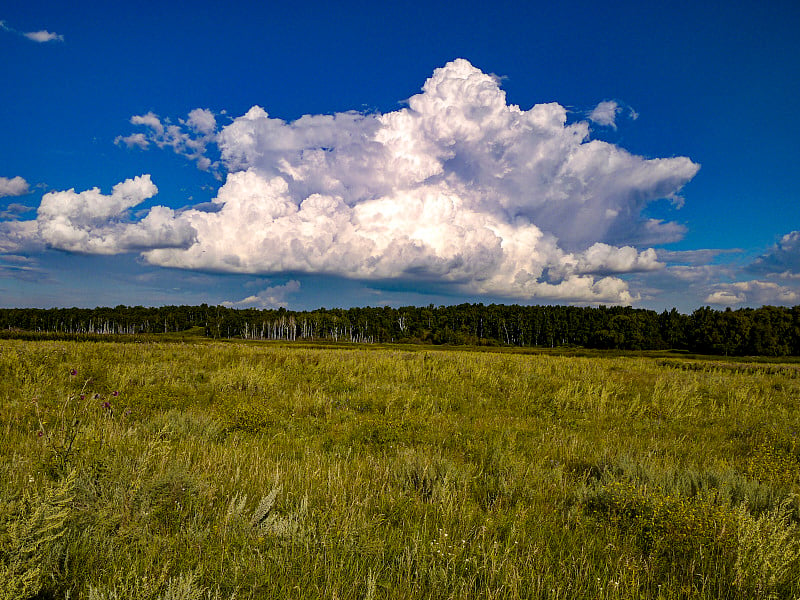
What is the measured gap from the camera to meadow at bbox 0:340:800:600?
2.98 m

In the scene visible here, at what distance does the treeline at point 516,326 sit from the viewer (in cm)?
10712

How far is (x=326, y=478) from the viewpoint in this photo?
5035mm

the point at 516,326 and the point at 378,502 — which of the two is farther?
the point at 516,326

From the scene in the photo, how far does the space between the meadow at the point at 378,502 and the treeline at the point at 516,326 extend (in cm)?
12387

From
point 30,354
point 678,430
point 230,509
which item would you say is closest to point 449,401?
point 678,430

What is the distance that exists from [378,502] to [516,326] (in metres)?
171

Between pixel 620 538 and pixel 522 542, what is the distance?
41.9 inches

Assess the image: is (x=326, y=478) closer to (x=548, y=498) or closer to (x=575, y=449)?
(x=548, y=498)

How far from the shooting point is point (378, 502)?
4.42 m

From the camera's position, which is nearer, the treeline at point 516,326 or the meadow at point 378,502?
the meadow at point 378,502

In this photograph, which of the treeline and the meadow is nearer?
the meadow

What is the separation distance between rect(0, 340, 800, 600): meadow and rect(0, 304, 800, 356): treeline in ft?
406

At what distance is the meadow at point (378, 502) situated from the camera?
2.98 meters

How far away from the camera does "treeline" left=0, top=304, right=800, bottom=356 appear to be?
107125 mm
